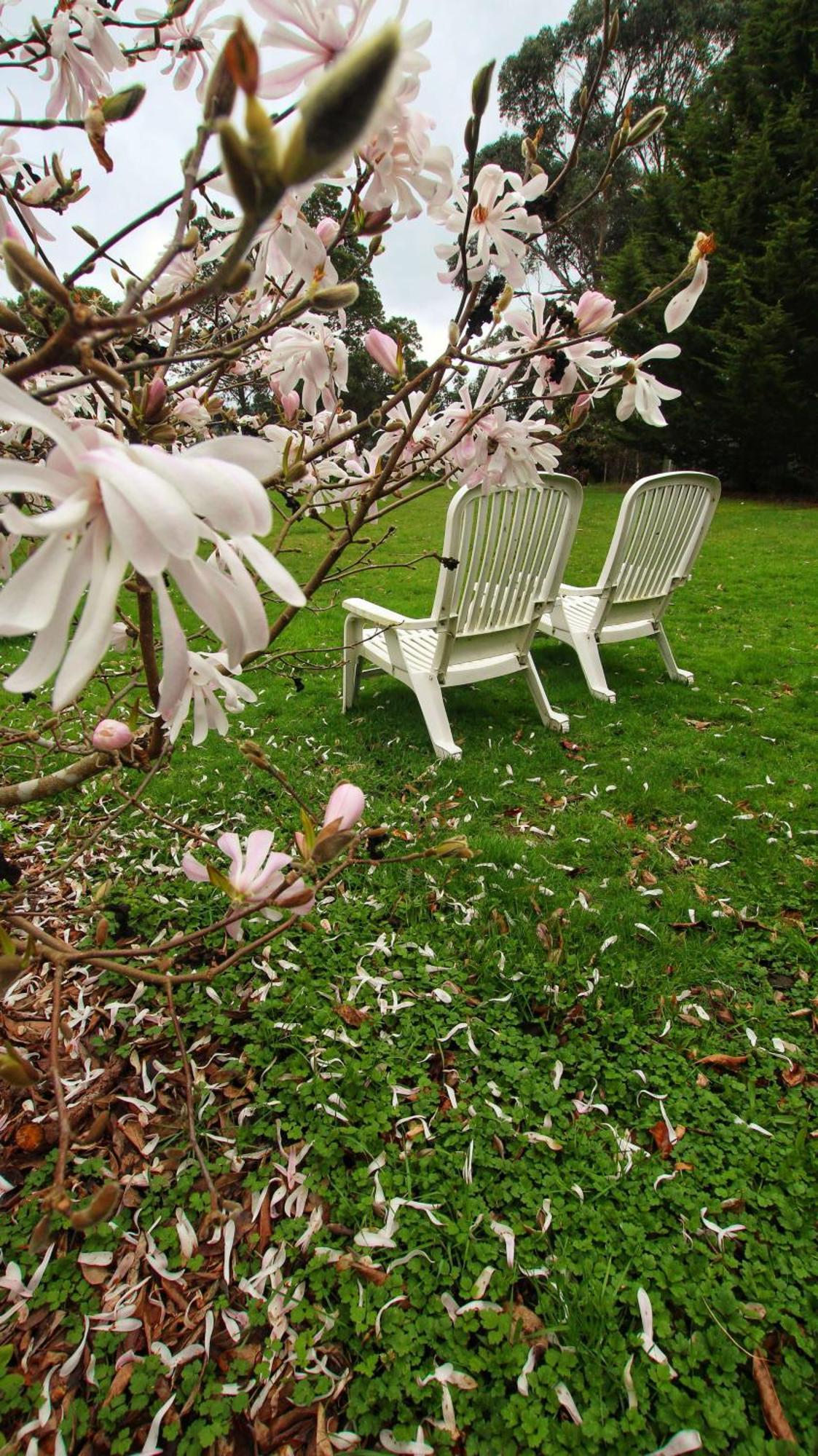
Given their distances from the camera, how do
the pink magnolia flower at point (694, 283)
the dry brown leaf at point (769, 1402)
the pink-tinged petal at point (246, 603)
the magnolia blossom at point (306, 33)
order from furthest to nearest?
the dry brown leaf at point (769, 1402), the pink magnolia flower at point (694, 283), the magnolia blossom at point (306, 33), the pink-tinged petal at point (246, 603)

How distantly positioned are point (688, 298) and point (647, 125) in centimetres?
25

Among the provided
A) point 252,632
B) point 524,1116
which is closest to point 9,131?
point 252,632

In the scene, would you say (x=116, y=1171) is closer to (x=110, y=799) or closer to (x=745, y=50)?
(x=110, y=799)

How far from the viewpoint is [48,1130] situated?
1.45 meters

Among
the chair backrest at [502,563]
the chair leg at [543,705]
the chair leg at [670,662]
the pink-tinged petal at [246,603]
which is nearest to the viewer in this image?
the pink-tinged petal at [246,603]

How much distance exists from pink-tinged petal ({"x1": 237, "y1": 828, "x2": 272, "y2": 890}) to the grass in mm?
493

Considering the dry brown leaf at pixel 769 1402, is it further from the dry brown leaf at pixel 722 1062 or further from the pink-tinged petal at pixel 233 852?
the pink-tinged petal at pixel 233 852

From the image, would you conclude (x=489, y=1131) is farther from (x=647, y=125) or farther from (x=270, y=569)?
(x=647, y=125)

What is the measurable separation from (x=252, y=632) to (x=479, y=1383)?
1264 mm

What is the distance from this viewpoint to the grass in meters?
1.05

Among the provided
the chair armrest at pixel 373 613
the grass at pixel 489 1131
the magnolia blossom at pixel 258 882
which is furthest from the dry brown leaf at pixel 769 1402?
the chair armrest at pixel 373 613

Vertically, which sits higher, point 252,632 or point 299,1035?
point 252,632

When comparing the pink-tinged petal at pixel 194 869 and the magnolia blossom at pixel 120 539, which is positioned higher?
the magnolia blossom at pixel 120 539

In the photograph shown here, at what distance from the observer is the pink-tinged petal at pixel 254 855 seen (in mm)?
907
